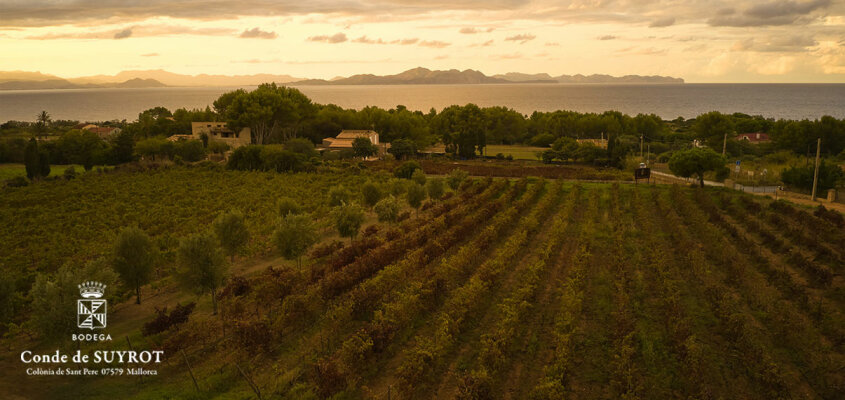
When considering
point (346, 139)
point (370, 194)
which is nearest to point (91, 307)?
point (370, 194)

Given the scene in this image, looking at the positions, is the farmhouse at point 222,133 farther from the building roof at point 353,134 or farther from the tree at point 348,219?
the tree at point 348,219

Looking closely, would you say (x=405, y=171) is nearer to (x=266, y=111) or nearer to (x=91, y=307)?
(x=266, y=111)

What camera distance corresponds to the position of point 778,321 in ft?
48.8

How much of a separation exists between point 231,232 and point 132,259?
4276 millimetres

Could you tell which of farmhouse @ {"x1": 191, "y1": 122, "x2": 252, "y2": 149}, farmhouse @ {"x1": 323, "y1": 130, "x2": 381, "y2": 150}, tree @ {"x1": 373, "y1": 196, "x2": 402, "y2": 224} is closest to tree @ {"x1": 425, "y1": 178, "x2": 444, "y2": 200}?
tree @ {"x1": 373, "y1": 196, "x2": 402, "y2": 224}

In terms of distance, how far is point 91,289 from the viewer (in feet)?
47.4

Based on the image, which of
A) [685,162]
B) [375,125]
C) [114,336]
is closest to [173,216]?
[114,336]

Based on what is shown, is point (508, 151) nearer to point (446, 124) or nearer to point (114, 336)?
point (446, 124)

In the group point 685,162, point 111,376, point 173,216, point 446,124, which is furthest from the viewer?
point 446,124

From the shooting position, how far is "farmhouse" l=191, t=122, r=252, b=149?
7243cm

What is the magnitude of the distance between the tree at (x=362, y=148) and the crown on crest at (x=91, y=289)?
167 feet

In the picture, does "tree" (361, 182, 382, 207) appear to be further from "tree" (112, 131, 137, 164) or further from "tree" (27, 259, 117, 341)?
"tree" (112, 131, 137, 164)

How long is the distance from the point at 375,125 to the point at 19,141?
4968 cm

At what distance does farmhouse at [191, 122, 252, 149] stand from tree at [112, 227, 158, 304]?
57062 millimetres
